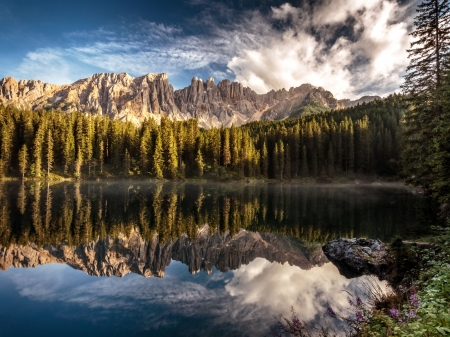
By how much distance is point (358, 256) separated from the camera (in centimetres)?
1592

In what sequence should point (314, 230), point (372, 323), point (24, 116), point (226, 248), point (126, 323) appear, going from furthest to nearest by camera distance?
1. point (24, 116)
2. point (314, 230)
3. point (226, 248)
4. point (126, 323)
5. point (372, 323)

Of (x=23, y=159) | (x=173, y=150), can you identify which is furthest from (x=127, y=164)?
(x=23, y=159)

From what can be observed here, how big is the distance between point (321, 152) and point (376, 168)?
24759mm

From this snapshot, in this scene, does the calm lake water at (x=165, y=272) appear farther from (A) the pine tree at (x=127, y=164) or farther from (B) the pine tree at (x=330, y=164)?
(B) the pine tree at (x=330, y=164)

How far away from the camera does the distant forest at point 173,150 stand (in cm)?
8506

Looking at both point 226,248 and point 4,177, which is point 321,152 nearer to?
point 226,248

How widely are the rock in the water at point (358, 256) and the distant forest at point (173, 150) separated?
7818 cm

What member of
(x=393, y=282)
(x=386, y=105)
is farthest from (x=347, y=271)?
(x=386, y=105)

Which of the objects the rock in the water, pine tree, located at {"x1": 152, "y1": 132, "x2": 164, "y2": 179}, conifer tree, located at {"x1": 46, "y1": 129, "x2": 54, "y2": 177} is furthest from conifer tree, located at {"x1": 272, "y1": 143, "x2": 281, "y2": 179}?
the rock in the water

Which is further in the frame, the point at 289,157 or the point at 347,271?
the point at 289,157

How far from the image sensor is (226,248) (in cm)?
2006

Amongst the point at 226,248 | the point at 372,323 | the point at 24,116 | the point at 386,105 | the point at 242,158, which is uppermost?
the point at 386,105

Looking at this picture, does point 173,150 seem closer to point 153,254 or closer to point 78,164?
point 78,164

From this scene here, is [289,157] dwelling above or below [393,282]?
above
